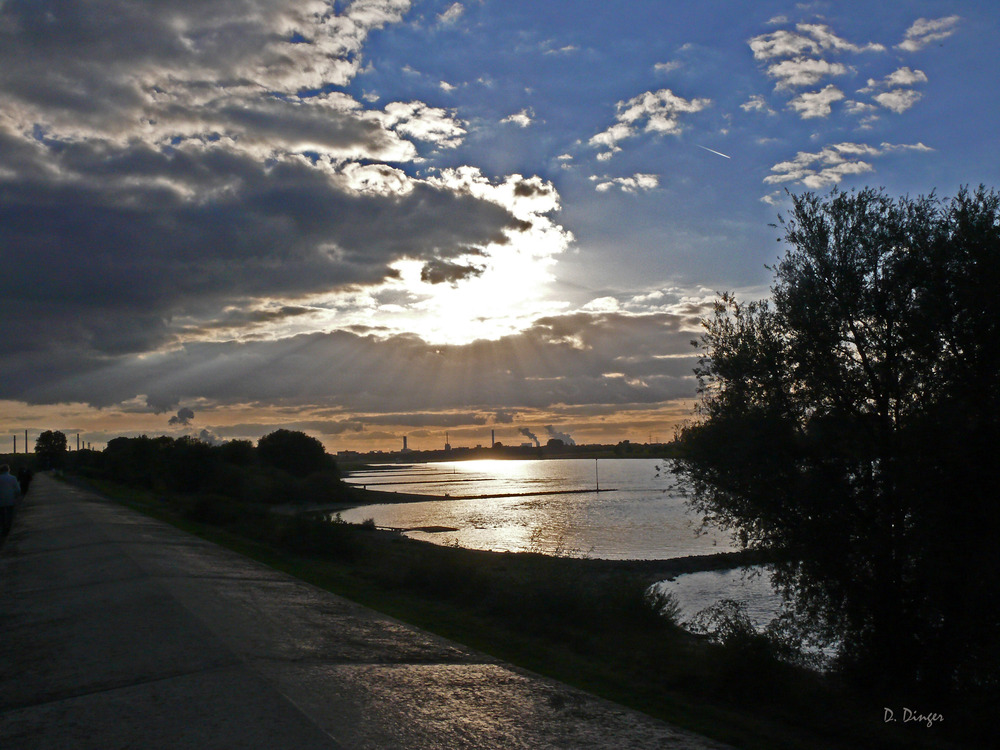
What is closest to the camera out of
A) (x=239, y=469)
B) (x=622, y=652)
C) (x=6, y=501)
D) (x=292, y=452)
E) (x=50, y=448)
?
(x=622, y=652)

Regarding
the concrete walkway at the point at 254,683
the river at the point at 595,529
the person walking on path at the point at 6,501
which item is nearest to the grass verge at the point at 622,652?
the concrete walkway at the point at 254,683

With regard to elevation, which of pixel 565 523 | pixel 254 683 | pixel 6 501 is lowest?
pixel 565 523

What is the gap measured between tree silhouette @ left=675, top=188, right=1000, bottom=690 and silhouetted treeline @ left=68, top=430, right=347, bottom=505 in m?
55.2

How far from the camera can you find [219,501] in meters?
32.4

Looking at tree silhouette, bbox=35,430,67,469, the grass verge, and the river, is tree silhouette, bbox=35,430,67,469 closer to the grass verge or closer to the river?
the river

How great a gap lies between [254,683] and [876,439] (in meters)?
11.8

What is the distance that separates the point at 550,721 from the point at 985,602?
9.63m

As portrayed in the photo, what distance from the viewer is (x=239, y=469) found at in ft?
255

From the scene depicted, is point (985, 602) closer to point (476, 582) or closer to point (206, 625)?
point (476, 582)

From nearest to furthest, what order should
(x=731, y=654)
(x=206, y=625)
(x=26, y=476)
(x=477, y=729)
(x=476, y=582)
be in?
1. (x=477, y=729)
2. (x=206, y=625)
3. (x=731, y=654)
4. (x=476, y=582)
5. (x=26, y=476)

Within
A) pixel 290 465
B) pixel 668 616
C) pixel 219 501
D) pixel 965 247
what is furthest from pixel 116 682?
pixel 290 465

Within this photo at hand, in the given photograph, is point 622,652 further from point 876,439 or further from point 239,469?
point 239,469

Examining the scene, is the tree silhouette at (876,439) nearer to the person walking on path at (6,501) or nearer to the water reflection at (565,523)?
the water reflection at (565,523)

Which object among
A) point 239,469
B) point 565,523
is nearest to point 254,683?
point 565,523
